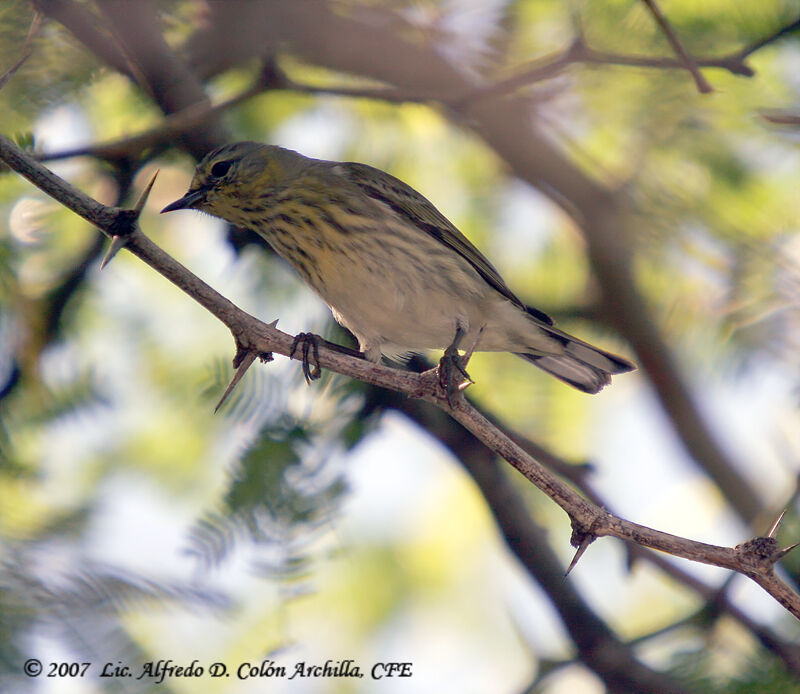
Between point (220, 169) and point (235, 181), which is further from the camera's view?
point (235, 181)

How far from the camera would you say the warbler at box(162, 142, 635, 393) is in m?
4.59

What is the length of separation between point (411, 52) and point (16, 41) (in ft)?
6.30

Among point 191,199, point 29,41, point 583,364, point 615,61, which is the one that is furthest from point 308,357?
point 583,364

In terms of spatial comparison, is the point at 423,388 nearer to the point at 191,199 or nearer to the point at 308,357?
the point at 308,357

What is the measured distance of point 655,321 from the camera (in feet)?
18.1

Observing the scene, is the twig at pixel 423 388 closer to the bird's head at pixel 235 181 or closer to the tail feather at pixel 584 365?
the bird's head at pixel 235 181

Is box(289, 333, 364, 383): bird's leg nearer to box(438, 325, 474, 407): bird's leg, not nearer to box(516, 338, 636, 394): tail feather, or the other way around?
box(438, 325, 474, 407): bird's leg

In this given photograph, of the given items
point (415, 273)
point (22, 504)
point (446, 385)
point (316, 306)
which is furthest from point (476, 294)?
point (22, 504)

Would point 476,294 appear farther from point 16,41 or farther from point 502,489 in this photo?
point 16,41

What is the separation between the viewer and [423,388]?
119 inches

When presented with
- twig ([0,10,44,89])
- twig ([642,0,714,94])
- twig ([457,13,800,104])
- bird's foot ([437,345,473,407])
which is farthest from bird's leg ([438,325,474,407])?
twig ([0,10,44,89])

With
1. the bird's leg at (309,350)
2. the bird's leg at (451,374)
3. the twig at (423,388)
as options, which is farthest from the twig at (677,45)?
the bird's leg at (309,350)

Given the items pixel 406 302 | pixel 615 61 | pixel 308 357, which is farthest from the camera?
pixel 406 302

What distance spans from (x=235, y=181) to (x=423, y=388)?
2235mm
